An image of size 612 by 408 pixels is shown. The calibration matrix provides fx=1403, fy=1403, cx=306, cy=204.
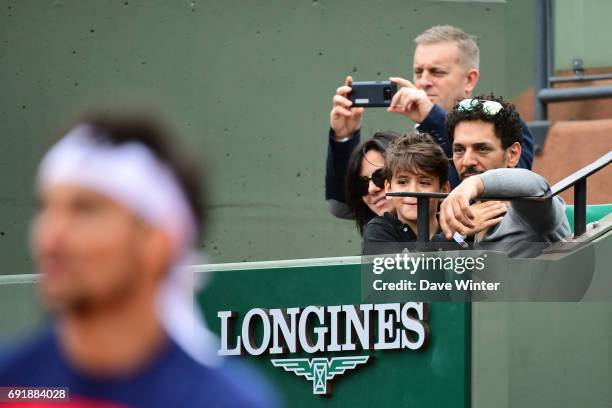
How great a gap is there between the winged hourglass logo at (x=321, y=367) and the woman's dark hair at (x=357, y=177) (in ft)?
1.69

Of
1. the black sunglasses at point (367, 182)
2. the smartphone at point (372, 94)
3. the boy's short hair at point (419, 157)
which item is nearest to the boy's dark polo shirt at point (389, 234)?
the boy's short hair at point (419, 157)

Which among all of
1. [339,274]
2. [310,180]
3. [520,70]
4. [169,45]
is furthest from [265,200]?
[339,274]

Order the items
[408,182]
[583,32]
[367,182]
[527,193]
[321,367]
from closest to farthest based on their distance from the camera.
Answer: [527,193] → [408,182] → [321,367] → [367,182] → [583,32]

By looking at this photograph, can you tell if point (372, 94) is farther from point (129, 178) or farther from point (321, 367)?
point (129, 178)

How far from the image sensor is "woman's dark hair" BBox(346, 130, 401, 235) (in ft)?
17.4

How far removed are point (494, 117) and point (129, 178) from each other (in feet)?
10.7

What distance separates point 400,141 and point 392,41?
4.55 meters

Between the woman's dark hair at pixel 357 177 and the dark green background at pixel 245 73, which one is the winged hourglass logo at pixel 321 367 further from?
the dark green background at pixel 245 73

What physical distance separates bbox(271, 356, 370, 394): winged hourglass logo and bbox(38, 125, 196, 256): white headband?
3549 mm

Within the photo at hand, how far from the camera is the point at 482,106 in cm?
475

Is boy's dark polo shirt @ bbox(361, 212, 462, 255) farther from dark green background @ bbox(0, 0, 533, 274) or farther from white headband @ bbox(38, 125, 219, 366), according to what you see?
dark green background @ bbox(0, 0, 533, 274)

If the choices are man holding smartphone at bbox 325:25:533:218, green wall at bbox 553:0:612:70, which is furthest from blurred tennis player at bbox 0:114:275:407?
green wall at bbox 553:0:612:70

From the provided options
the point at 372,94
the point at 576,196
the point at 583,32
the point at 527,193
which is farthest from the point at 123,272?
the point at 583,32

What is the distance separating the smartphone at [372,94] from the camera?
5406mm
